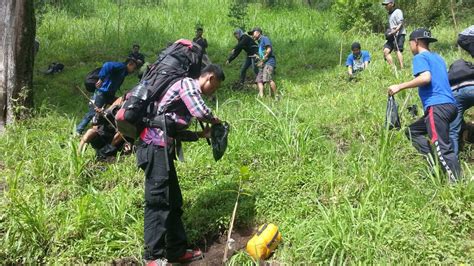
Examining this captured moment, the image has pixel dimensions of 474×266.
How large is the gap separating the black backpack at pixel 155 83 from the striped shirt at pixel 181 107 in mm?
62

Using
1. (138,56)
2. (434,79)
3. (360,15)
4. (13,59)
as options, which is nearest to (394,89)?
(434,79)

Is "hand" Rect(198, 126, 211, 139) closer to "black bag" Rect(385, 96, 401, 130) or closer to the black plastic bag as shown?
the black plastic bag

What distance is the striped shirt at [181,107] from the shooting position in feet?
11.2

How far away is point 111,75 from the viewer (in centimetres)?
628

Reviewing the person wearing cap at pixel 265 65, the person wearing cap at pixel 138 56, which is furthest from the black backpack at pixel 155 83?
the person wearing cap at pixel 265 65

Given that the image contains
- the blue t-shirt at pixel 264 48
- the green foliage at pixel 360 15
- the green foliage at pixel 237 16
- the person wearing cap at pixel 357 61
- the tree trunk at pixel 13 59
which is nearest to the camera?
the tree trunk at pixel 13 59

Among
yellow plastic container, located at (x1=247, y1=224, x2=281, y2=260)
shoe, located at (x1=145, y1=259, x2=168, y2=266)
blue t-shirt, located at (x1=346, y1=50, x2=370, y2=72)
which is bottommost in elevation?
shoe, located at (x1=145, y1=259, x2=168, y2=266)

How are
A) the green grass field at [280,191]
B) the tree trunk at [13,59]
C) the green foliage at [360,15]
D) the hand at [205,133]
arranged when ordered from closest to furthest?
the green grass field at [280,191] < the hand at [205,133] < the tree trunk at [13,59] < the green foliage at [360,15]

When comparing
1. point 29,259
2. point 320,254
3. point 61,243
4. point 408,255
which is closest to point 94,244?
point 61,243

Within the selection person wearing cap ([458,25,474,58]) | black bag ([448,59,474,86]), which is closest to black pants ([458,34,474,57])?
person wearing cap ([458,25,474,58])

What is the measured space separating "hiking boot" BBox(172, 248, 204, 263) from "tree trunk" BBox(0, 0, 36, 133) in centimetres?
405

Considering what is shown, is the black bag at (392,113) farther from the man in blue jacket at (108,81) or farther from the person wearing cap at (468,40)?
the man in blue jacket at (108,81)

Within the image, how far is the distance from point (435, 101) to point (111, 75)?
168 inches

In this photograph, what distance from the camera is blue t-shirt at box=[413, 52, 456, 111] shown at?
4.11m
